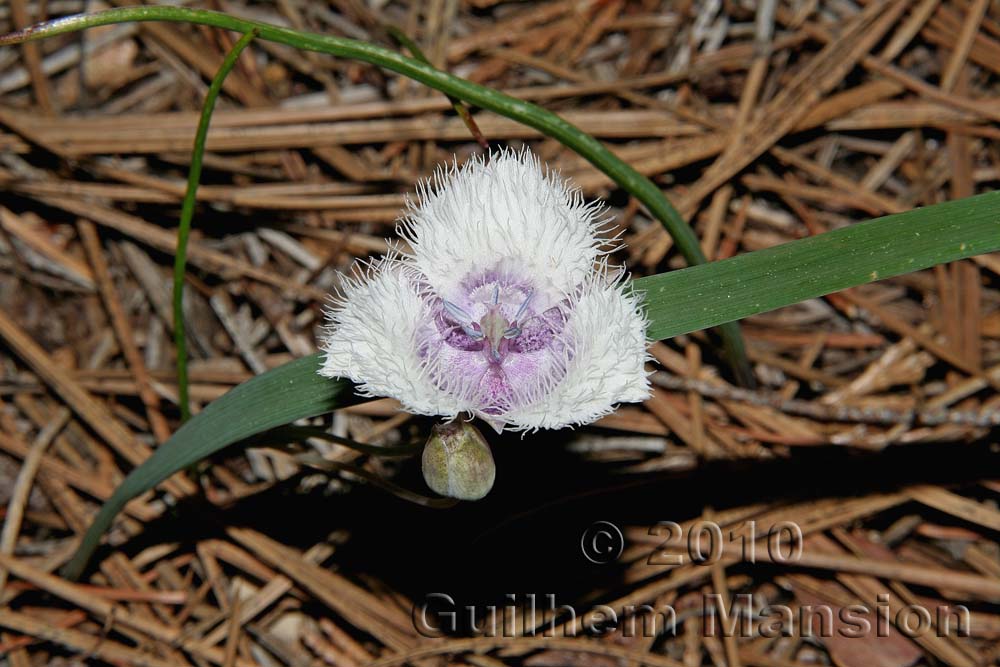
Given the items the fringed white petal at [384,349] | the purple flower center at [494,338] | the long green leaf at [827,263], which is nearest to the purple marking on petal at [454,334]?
the purple flower center at [494,338]

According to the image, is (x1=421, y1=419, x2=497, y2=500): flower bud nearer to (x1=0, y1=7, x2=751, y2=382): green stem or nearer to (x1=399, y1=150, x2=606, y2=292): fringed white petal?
(x1=399, y1=150, x2=606, y2=292): fringed white petal

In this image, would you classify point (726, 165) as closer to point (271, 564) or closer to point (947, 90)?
point (947, 90)

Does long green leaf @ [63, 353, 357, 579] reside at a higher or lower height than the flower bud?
higher

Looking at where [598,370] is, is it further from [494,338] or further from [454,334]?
[454,334]

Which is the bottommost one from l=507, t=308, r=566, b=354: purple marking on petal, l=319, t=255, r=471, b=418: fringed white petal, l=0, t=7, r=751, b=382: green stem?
l=319, t=255, r=471, b=418: fringed white petal

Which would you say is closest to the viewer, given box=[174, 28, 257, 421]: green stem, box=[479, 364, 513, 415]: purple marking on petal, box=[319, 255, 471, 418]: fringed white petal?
box=[319, 255, 471, 418]: fringed white petal

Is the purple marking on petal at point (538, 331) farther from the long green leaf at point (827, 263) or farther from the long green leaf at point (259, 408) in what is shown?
the long green leaf at point (259, 408)

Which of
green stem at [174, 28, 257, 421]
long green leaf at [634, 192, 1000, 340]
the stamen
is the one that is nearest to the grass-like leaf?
long green leaf at [634, 192, 1000, 340]

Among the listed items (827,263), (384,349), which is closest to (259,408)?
(384,349)

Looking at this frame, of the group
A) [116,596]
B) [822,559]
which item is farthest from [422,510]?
[822,559]
